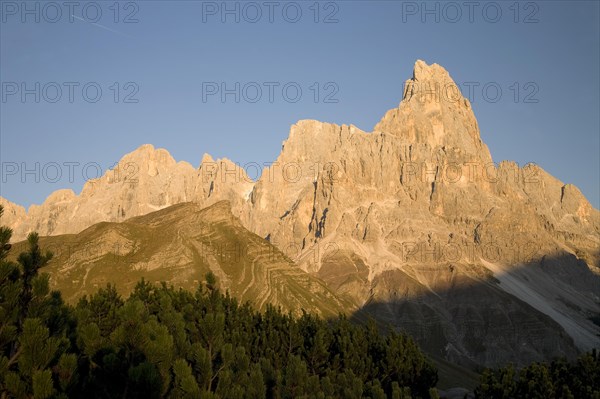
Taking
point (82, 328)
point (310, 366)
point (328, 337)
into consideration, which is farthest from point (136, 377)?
point (328, 337)

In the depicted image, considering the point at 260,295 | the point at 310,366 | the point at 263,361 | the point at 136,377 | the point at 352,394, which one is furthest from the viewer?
the point at 260,295

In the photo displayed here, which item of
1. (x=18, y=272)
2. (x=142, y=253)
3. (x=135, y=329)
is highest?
(x=142, y=253)

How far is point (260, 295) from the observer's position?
173875mm

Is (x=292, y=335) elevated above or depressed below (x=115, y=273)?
below

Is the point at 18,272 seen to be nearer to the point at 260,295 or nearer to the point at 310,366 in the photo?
the point at 310,366

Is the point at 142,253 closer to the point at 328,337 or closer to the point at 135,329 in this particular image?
the point at 328,337

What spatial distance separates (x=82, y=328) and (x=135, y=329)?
7.27ft

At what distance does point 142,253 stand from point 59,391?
156 m

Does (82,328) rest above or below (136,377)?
above

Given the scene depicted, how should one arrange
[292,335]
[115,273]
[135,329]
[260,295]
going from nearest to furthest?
[135,329]
[292,335]
[115,273]
[260,295]

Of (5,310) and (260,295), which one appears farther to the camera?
(260,295)

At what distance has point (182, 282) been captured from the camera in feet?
531

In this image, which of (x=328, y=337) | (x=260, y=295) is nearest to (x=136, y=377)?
(x=328, y=337)

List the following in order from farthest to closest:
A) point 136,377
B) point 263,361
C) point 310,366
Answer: point 310,366, point 263,361, point 136,377
